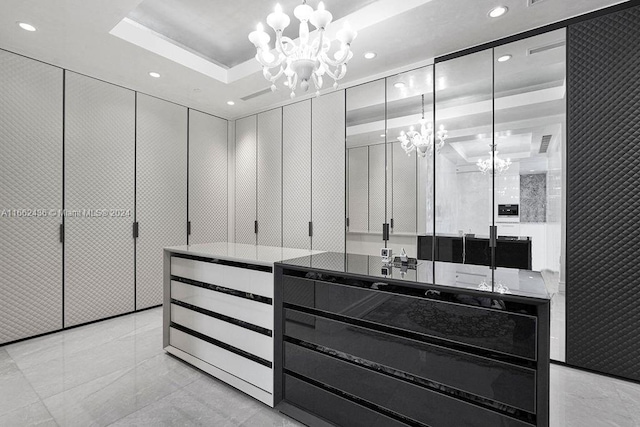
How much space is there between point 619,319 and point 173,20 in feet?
16.8

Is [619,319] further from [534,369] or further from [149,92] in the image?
[149,92]

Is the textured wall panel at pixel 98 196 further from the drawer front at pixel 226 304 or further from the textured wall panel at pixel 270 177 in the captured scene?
the textured wall panel at pixel 270 177

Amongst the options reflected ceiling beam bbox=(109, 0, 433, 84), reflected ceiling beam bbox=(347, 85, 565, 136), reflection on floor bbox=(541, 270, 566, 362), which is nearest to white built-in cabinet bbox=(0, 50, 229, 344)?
reflected ceiling beam bbox=(109, 0, 433, 84)

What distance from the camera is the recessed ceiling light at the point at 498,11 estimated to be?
2.57m

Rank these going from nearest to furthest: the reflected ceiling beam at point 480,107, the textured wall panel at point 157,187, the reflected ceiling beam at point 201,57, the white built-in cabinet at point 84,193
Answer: the reflected ceiling beam at point 201,57, the reflected ceiling beam at point 480,107, the white built-in cabinet at point 84,193, the textured wall panel at point 157,187

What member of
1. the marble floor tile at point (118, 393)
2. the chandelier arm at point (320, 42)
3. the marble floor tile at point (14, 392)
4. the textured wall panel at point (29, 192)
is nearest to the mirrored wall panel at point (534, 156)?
the chandelier arm at point (320, 42)

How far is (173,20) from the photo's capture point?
10.8 ft

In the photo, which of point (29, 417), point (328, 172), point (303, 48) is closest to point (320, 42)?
point (303, 48)

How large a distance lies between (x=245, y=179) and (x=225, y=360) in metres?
3.49

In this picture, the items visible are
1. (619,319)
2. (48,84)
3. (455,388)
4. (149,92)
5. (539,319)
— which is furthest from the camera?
(149,92)

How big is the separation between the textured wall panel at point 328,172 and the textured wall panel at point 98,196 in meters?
2.58

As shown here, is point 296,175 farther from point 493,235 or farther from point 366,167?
point 493,235

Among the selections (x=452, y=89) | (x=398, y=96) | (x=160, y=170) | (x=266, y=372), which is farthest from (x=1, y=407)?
(x=452, y=89)

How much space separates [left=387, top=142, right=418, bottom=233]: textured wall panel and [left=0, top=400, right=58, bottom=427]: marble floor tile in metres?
3.48
